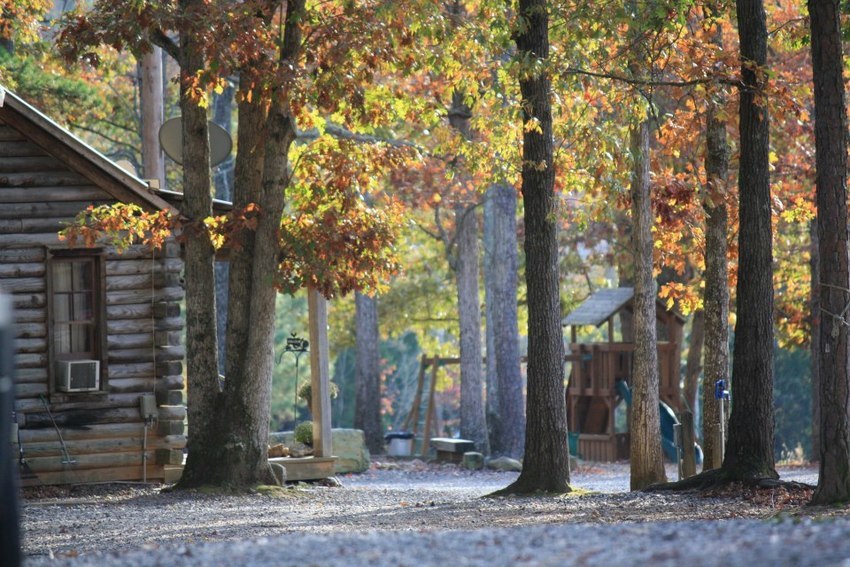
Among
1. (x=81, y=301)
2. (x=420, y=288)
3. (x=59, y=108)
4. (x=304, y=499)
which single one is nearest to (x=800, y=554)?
(x=304, y=499)

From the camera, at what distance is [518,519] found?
11703mm

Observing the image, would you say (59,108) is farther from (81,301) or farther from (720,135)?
(720,135)

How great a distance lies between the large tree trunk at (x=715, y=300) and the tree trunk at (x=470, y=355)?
41.4 feet

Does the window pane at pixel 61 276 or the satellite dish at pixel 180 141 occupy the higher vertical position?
the satellite dish at pixel 180 141

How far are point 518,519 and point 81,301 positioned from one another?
8.02m

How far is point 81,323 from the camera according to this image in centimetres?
1722

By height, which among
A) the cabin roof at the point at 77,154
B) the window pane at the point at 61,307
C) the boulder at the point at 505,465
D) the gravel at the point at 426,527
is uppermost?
the cabin roof at the point at 77,154

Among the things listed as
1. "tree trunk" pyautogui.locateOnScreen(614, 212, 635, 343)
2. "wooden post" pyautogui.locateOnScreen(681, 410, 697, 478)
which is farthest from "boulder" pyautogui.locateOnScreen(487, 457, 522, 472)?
"wooden post" pyautogui.locateOnScreen(681, 410, 697, 478)

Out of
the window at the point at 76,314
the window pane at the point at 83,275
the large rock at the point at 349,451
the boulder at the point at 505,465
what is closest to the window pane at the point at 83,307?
the window at the point at 76,314

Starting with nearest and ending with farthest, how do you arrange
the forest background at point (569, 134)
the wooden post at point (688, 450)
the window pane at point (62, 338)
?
the forest background at point (569, 134), the wooden post at point (688, 450), the window pane at point (62, 338)

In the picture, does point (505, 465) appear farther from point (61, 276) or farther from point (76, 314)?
point (61, 276)

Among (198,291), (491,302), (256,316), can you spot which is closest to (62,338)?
(198,291)

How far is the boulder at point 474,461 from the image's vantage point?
24986 millimetres

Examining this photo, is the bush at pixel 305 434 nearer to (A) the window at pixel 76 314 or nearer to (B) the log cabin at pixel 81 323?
(B) the log cabin at pixel 81 323
